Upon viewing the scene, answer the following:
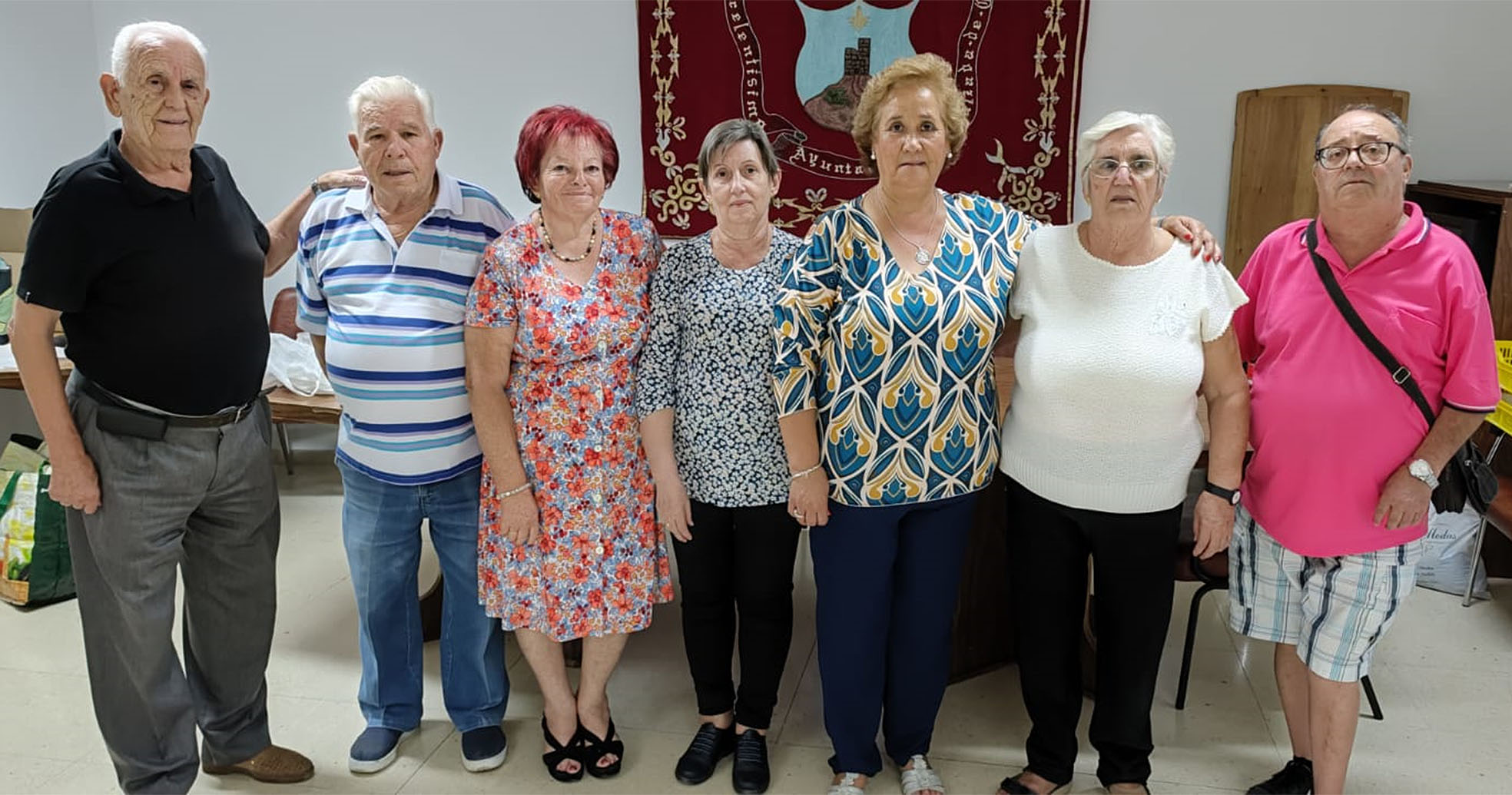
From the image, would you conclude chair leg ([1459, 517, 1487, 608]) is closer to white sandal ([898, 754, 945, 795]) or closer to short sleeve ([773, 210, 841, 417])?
white sandal ([898, 754, 945, 795])

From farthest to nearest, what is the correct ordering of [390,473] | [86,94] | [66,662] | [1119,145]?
[86,94]
[66,662]
[390,473]
[1119,145]

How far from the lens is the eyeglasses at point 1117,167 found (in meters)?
1.89

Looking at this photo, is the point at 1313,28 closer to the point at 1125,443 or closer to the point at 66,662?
the point at 1125,443

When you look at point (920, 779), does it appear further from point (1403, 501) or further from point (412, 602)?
point (412, 602)

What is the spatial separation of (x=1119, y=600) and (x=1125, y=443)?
0.34 meters

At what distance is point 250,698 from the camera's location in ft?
7.77

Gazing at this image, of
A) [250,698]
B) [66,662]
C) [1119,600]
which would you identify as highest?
[1119,600]

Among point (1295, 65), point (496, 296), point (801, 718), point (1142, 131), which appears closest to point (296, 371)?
point (496, 296)

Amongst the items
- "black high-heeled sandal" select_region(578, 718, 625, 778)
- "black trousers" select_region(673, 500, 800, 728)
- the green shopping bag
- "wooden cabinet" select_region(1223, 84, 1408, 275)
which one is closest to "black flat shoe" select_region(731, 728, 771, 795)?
"black trousers" select_region(673, 500, 800, 728)

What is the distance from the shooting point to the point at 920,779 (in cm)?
230

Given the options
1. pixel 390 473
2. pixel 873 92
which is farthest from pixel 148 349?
pixel 873 92

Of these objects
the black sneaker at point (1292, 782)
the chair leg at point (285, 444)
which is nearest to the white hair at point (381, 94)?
the black sneaker at point (1292, 782)

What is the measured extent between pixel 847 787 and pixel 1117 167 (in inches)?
54.0

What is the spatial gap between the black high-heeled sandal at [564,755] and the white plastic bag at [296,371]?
4.90 ft
